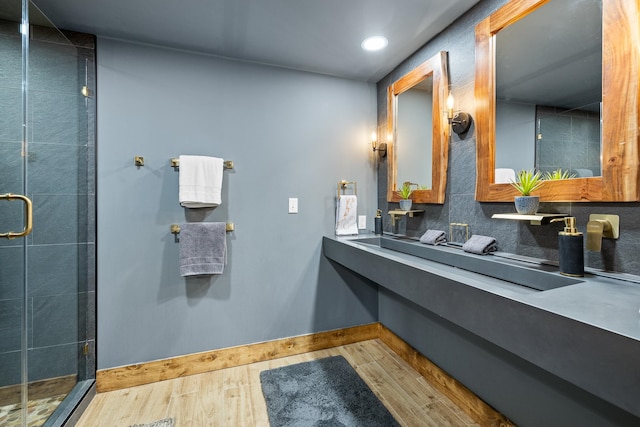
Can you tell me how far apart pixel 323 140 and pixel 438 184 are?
3.27 ft

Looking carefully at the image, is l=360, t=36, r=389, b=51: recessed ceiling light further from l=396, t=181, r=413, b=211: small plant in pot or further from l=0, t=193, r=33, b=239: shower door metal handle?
l=0, t=193, r=33, b=239: shower door metal handle

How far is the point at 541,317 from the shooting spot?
80cm

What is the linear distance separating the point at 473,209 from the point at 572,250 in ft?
2.04

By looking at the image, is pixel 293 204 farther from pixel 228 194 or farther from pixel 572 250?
pixel 572 250

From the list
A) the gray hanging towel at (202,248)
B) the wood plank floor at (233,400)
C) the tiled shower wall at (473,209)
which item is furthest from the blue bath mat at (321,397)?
the tiled shower wall at (473,209)

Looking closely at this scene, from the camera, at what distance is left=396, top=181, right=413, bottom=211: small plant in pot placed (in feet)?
6.93

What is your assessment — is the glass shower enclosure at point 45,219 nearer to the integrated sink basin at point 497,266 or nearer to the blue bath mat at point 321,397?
the blue bath mat at point 321,397

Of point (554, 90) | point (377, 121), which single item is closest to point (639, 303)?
point (554, 90)

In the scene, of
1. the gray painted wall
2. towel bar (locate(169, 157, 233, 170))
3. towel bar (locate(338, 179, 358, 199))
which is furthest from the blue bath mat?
towel bar (locate(169, 157, 233, 170))

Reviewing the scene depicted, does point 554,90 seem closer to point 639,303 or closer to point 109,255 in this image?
point 639,303

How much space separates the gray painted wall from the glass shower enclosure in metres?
0.09

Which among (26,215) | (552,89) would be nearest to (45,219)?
(26,215)

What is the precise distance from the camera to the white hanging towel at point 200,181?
1965mm

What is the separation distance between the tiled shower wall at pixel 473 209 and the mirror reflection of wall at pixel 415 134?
0.18 metres
